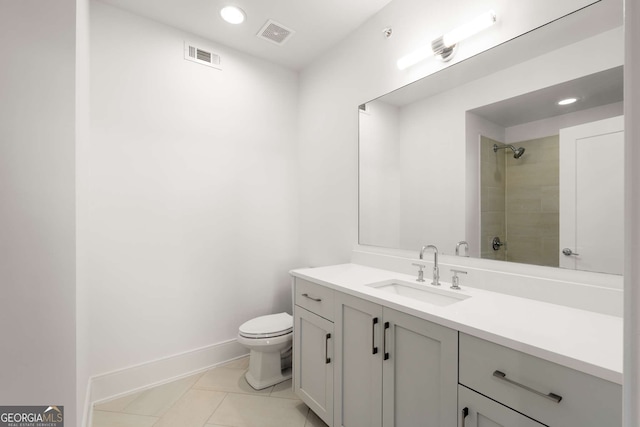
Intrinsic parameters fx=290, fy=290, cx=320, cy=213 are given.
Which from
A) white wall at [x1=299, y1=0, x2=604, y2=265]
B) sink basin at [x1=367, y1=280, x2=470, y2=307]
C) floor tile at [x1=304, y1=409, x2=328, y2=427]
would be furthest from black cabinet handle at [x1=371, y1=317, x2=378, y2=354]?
white wall at [x1=299, y1=0, x2=604, y2=265]

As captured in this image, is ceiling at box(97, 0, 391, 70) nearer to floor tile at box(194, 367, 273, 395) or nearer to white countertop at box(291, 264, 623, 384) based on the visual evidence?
white countertop at box(291, 264, 623, 384)

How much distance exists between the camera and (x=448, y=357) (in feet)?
3.41

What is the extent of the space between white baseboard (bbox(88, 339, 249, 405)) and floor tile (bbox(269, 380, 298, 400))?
563 millimetres

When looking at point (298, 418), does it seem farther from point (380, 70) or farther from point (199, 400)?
point (380, 70)

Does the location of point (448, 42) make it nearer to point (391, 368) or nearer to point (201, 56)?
point (391, 368)

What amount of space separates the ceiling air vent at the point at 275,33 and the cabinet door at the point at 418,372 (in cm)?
217

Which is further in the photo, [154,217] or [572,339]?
[154,217]

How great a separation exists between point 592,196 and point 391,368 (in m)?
1.08

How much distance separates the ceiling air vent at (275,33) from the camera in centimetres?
221

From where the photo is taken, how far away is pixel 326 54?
8.35 feet

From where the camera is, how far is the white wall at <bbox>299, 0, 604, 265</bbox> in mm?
1458

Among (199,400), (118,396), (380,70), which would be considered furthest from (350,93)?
(118,396)

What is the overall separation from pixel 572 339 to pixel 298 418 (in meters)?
1.54

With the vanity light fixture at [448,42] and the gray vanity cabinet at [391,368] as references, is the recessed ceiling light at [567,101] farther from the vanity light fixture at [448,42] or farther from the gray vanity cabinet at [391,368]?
the gray vanity cabinet at [391,368]
